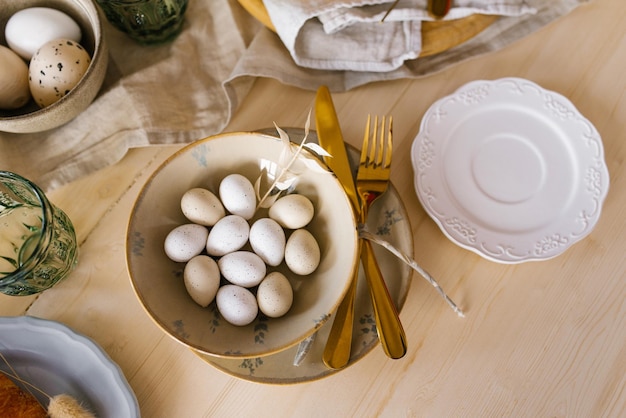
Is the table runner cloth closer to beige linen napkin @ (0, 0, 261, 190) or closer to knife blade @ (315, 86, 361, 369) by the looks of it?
beige linen napkin @ (0, 0, 261, 190)

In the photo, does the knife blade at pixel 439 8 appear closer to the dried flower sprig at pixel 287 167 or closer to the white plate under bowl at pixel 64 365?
the dried flower sprig at pixel 287 167

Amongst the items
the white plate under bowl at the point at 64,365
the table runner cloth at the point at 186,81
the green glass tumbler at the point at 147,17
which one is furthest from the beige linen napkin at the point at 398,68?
the white plate under bowl at the point at 64,365

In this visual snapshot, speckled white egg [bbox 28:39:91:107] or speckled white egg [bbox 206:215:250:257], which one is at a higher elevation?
speckled white egg [bbox 28:39:91:107]

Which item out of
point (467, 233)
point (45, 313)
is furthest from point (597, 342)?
point (45, 313)

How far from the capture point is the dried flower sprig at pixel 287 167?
55cm

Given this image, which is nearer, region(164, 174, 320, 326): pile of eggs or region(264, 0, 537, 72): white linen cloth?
region(164, 174, 320, 326): pile of eggs

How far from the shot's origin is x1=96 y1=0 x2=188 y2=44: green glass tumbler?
27.1 inches

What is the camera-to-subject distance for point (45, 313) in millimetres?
656

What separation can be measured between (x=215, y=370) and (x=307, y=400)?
11 centimetres

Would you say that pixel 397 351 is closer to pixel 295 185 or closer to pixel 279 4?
pixel 295 185

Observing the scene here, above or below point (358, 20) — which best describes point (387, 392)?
below

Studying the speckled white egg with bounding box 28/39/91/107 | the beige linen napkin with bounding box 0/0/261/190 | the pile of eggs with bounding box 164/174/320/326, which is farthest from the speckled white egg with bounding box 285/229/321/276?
the speckled white egg with bounding box 28/39/91/107

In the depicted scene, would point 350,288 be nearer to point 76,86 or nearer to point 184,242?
point 184,242

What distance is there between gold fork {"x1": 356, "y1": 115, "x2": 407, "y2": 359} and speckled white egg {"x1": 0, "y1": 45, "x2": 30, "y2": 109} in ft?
1.40
